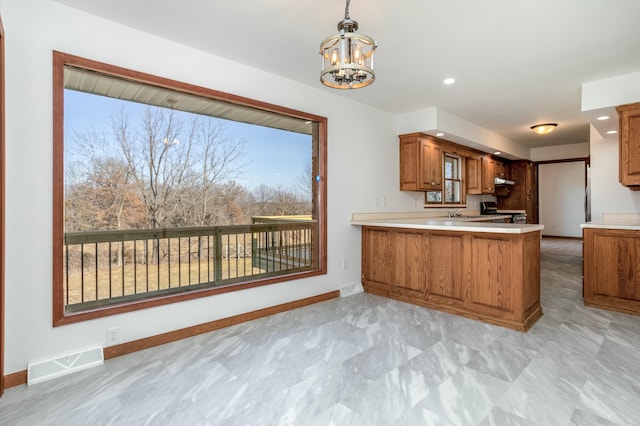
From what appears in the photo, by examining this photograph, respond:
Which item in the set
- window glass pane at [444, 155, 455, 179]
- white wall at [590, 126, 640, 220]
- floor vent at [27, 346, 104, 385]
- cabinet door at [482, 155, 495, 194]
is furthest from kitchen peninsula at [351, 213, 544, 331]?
cabinet door at [482, 155, 495, 194]

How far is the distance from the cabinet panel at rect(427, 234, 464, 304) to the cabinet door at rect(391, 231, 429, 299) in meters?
0.10

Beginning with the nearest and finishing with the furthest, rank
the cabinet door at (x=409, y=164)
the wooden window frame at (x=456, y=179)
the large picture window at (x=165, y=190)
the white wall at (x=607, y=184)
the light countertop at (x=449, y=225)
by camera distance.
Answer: the large picture window at (x=165, y=190)
the light countertop at (x=449, y=225)
the white wall at (x=607, y=184)
the cabinet door at (x=409, y=164)
the wooden window frame at (x=456, y=179)

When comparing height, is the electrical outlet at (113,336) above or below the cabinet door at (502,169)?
below

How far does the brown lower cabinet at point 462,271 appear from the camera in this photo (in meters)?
3.04

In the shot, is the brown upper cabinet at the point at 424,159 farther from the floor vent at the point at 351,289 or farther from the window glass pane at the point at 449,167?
the floor vent at the point at 351,289

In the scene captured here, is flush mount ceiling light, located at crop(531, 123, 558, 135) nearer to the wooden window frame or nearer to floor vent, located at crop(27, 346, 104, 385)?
the wooden window frame

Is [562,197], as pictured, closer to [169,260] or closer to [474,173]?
[474,173]

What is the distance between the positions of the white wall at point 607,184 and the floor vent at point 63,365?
5.95 metres

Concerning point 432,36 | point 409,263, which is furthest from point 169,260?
point 432,36

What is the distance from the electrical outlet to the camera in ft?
8.07

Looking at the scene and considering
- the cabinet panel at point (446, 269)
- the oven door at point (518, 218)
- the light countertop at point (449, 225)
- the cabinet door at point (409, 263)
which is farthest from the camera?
the oven door at point (518, 218)

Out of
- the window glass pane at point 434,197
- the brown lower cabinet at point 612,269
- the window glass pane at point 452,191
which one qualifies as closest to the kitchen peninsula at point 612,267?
the brown lower cabinet at point 612,269

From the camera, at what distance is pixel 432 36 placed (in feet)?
8.77

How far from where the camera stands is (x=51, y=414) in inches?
70.6
